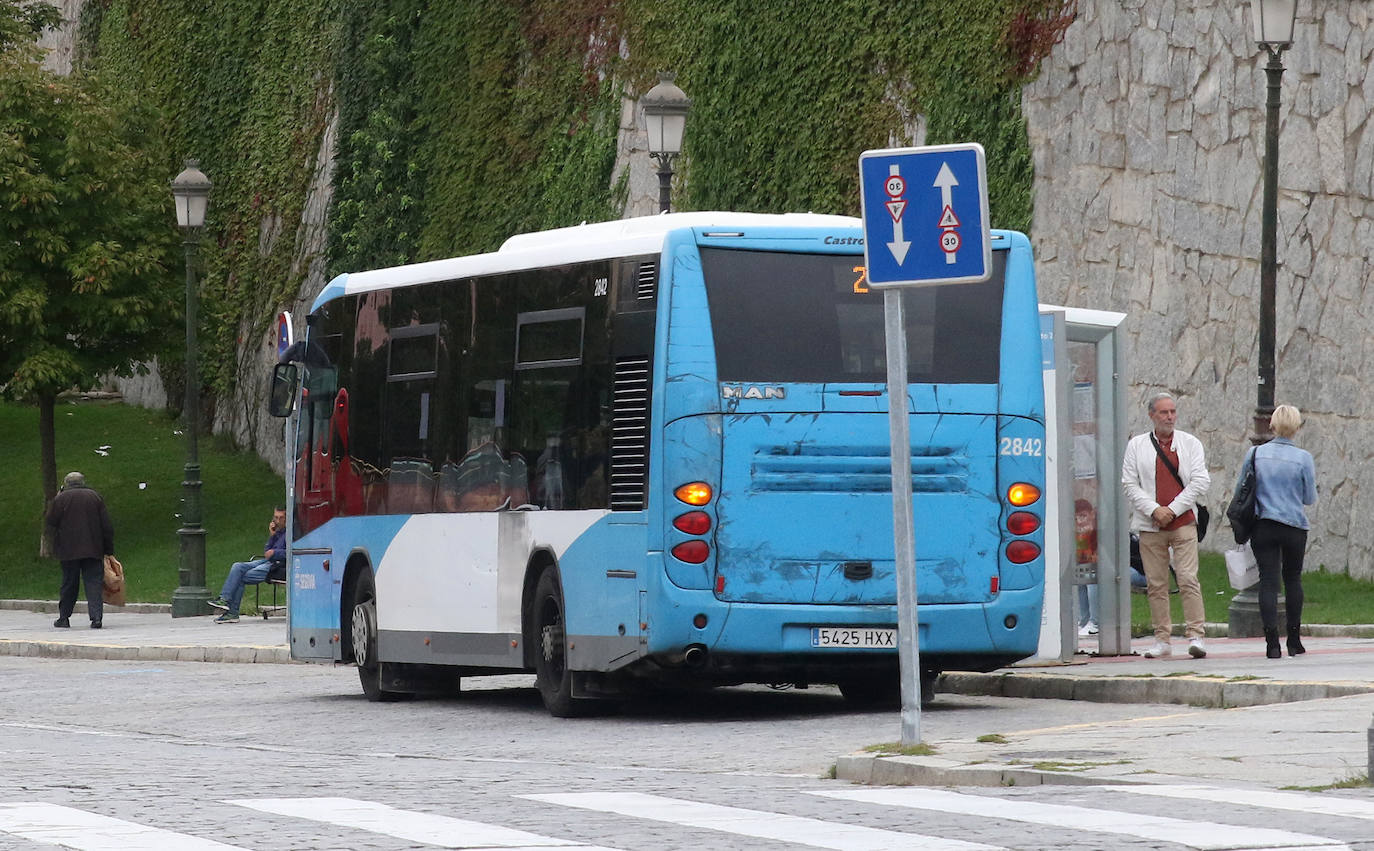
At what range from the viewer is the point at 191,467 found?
31.4 metres

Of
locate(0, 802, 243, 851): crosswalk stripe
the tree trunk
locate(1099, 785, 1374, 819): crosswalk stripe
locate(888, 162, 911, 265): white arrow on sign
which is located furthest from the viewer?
the tree trunk

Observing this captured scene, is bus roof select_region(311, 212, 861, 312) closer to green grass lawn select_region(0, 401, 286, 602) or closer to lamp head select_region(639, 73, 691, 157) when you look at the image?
lamp head select_region(639, 73, 691, 157)

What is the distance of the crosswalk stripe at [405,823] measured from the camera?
8.16 m

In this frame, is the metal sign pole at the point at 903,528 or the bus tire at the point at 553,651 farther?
the bus tire at the point at 553,651

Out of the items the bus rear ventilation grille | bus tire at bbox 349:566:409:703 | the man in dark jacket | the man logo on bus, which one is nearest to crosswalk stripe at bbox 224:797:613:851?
the bus rear ventilation grille

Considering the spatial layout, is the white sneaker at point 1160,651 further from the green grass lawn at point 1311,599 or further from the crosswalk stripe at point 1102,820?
the crosswalk stripe at point 1102,820

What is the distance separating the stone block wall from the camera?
24.7 m

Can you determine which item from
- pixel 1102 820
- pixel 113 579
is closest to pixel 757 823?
pixel 1102 820

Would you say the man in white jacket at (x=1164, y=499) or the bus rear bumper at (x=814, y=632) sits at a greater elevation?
the man in white jacket at (x=1164, y=499)

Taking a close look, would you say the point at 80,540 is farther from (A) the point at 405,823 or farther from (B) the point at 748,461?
(A) the point at 405,823

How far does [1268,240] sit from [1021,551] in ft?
20.3

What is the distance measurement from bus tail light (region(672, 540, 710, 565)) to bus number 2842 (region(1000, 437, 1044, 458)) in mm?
1912

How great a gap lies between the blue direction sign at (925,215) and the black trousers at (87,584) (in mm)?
19181

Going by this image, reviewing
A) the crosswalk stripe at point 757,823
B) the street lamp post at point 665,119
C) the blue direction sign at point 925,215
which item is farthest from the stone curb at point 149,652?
the crosswalk stripe at point 757,823
